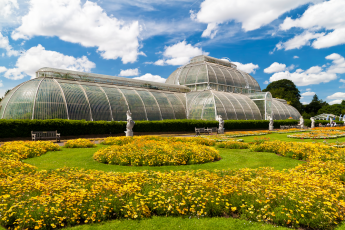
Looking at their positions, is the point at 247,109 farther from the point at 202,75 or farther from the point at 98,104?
the point at 98,104

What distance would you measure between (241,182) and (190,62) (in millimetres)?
58175

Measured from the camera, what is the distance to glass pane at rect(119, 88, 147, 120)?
3618 cm

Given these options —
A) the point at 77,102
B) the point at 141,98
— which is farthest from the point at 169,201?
the point at 141,98

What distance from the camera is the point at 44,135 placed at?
925 inches

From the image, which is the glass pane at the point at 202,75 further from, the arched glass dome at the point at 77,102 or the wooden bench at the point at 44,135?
the wooden bench at the point at 44,135

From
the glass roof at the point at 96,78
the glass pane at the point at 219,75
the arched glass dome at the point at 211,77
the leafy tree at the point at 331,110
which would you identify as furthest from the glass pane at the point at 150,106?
the leafy tree at the point at 331,110

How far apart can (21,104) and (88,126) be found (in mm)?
9073

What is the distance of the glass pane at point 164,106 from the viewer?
40537mm

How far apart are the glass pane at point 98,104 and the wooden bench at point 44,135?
7.40 m

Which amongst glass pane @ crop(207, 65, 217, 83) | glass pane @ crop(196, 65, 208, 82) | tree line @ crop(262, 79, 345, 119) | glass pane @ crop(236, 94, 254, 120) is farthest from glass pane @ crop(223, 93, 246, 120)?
tree line @ crop(262, 79, 345, 119)

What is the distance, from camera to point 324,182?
7.04 m

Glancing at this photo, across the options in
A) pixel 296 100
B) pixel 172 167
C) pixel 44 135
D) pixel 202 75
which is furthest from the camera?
pixel 296 100

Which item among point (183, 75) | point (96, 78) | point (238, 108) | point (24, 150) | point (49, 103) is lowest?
→ point (24, 150)

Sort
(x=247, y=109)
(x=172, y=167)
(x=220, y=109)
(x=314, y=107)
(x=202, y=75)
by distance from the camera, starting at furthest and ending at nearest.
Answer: (x=314, y=107) < (x=202, y=75) < (x=247, y=109) < (x=220, y=109) < (x=172, y=167)
